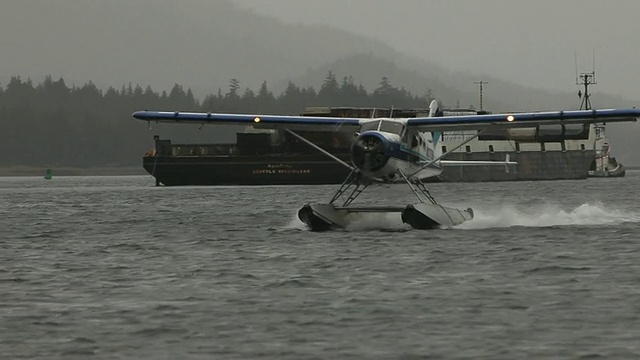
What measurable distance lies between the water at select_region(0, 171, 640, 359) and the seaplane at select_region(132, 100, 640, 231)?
2.30ft

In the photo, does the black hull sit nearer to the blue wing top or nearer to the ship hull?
the ship hull

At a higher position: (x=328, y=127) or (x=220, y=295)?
(x=328, y=127)

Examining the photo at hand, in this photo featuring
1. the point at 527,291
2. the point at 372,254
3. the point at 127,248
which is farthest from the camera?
the point at 127,248

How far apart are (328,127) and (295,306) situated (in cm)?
1760

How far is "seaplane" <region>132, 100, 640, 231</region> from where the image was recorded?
2728cm

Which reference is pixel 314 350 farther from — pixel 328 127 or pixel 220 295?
pixel 328 127

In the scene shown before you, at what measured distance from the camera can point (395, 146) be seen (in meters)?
27.6

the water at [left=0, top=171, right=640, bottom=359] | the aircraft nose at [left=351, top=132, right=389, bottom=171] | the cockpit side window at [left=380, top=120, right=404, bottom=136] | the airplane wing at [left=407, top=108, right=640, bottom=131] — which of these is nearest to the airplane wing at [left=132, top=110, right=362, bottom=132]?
the airplane wing at [left=407, top=108, right=640, bottom=131]

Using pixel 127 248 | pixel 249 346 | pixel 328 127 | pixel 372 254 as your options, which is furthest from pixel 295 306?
pixel 328 127

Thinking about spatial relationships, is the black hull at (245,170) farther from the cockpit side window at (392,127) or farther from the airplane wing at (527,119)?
the cockpit side window at (392,127)

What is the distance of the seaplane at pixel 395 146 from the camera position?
2728 cm

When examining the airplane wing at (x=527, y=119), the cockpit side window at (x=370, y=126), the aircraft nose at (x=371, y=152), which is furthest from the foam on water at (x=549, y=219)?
the aircraft nose at (x=371, y=152)

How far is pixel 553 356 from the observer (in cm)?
1168

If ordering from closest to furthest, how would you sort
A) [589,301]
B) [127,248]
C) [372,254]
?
[589,301] → [372,254] → [127,248]
